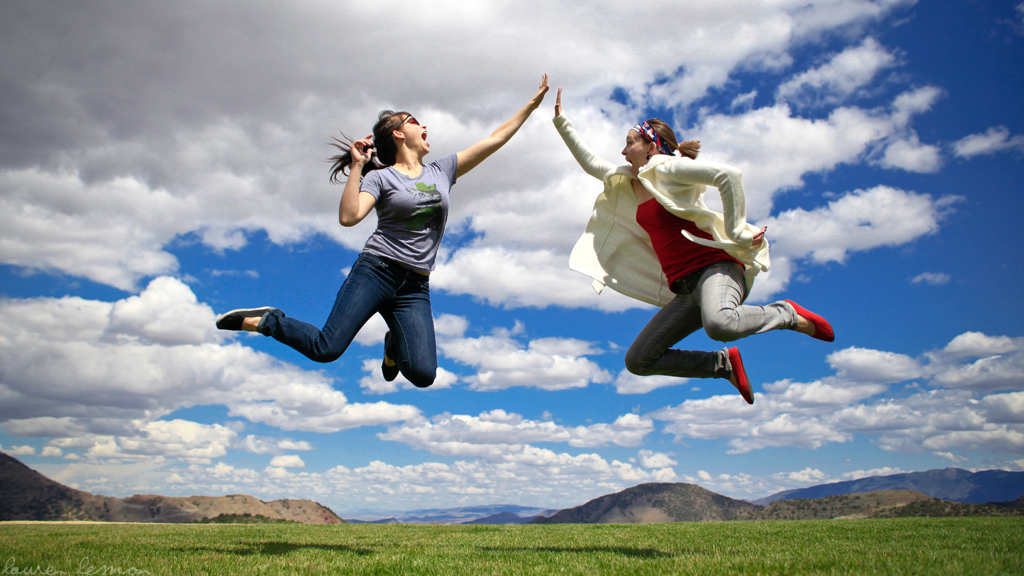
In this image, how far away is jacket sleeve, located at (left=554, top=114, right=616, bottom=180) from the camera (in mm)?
6078

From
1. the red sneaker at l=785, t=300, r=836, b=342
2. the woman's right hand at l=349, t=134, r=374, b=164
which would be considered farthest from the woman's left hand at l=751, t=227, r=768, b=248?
the woman's right hand at l=349, t=134, r=374, b=164

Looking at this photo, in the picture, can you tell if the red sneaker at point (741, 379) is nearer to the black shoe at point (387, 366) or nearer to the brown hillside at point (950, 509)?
the black shoe at point (387, 366)

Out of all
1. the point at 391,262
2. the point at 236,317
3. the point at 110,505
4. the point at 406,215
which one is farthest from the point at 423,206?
the point at 110,505

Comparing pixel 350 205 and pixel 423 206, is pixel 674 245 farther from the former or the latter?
pixel 350 205

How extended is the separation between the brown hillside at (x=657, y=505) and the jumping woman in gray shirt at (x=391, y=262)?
46346 mm

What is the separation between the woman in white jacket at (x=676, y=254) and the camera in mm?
4793

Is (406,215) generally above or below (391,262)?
above

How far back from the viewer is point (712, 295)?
4.77 meters

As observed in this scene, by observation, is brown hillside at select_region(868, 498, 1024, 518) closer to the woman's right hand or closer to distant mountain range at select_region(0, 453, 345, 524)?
the woman's right hand

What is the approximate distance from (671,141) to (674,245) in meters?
1.09

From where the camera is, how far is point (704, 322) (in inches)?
185

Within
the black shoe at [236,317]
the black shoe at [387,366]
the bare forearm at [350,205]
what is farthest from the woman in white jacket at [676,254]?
the black shoe at [236,317]

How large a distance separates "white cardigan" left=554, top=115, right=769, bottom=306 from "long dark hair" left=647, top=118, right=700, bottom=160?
34cm

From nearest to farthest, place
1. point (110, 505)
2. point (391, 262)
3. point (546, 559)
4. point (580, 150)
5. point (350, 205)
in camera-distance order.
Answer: point (546, 559) < point (350, 205) < point (391, 262) < point (580, 150) < point (110, 505)
